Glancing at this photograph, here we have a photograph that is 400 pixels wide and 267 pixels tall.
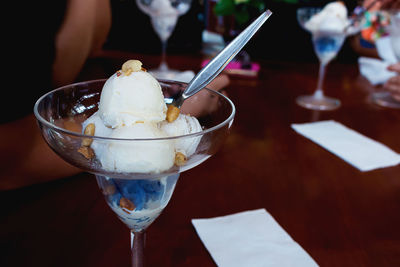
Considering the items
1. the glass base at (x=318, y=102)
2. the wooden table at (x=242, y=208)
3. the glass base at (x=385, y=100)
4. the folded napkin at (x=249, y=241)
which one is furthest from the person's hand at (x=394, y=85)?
the folded napkin at (x=249, y=241)

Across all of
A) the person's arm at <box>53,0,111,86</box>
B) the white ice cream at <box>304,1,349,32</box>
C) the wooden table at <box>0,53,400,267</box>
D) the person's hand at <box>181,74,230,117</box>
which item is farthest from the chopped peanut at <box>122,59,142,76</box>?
the white ice cream at <box>304,1,349,32</box>

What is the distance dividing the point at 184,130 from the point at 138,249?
17 centimetres

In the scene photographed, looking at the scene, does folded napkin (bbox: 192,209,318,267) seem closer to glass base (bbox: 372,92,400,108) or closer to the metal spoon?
the metal spoon

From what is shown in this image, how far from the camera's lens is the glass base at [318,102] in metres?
1.17

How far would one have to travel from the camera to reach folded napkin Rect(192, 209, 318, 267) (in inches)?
20.8

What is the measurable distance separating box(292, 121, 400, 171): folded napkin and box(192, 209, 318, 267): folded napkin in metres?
0.32

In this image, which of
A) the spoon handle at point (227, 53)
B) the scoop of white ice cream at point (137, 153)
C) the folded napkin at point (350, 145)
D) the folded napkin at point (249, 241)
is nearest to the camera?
the scoop of white ice cream at point (137, 153)

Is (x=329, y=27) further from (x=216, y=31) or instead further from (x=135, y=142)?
(x=135, y=142)

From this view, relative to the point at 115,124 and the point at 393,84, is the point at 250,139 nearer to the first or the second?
the point at 115,124

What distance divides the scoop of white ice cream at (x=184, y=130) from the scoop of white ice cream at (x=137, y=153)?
11mm

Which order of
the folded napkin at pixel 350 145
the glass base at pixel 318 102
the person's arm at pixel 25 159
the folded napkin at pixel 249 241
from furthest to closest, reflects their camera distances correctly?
the glass base at pixel 318 102, the folded napkin at pixel 350 145, the person's arm at pixel 25 159, the folded napkin at pixel 249 241

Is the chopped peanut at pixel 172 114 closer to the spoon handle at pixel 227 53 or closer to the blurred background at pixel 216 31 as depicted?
the spoon handle at pixel 227 53

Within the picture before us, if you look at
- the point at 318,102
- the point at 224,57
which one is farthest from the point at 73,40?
the point at 224,57

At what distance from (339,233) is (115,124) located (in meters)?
0.43
